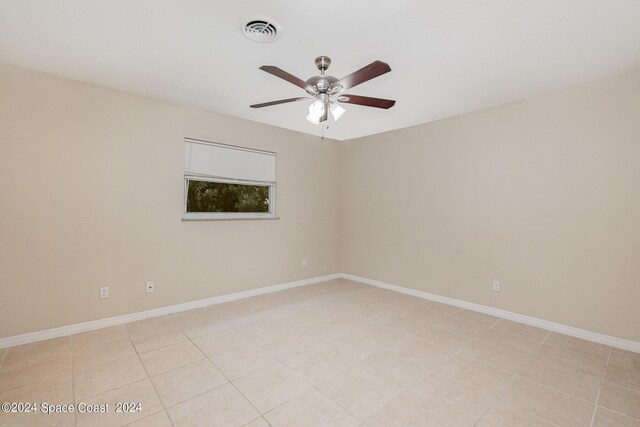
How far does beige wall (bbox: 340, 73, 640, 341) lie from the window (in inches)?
71.3

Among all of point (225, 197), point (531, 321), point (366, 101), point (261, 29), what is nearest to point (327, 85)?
point (366, 101)

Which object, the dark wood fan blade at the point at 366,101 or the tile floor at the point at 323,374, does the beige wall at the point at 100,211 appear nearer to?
the tile floor at the point at 323,374

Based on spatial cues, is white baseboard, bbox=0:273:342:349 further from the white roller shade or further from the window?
the white roller shade

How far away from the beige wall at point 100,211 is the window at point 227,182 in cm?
13

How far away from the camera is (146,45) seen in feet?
7.31

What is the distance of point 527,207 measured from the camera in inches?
A: 125

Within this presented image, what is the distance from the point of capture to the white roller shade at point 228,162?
3.58 m

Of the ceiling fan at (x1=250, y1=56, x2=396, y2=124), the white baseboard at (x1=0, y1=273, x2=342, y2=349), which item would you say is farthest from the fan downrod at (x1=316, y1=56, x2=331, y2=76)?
the white baseboard at (x1=0, y1=273, x2=342, y2=349)

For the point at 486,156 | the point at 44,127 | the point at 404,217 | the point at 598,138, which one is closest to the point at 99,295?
the point at 44,127

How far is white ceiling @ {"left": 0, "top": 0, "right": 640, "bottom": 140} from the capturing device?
5.92ft

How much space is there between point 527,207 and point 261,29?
3.17 meters

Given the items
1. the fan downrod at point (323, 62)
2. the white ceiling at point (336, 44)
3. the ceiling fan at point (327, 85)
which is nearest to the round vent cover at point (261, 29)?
the white ceiling at point (336, 44)

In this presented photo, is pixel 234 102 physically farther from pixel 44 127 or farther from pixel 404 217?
pixel 404 217

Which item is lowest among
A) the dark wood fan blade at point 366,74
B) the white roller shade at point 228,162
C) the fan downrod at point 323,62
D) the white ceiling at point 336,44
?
the white roller shade at point 228,162
